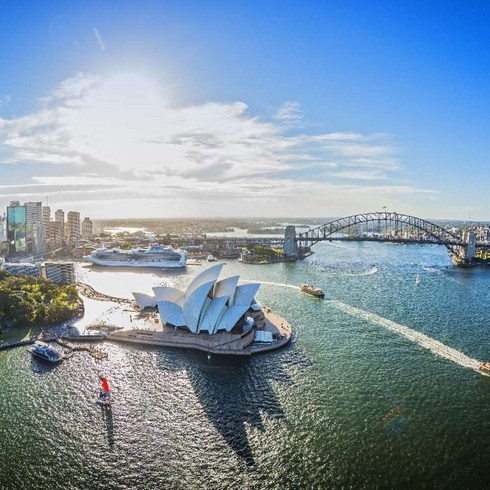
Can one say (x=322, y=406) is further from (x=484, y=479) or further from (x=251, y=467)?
(x=484, y=479)

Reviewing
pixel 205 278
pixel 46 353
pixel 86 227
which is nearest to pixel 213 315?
pixel 205 278

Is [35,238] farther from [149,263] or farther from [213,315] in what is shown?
[213,315]

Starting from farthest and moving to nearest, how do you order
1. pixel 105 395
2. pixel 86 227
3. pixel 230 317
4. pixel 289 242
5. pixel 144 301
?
pixel 86 227, pixel 289 242, pixel 144 301, pixel 230 317, pixel 105 395

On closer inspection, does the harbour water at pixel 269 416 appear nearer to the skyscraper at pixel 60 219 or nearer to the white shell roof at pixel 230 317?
the white shell roof at pixel 230 317

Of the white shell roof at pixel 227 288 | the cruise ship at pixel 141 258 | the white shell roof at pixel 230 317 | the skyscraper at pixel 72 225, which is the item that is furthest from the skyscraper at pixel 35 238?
the white shell roof at pixel 230 317

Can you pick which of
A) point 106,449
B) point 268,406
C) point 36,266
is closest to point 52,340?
point 106,449

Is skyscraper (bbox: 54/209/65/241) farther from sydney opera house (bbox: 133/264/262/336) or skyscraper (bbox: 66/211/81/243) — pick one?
sydney opera house (bbox: 133/264/262/336)
